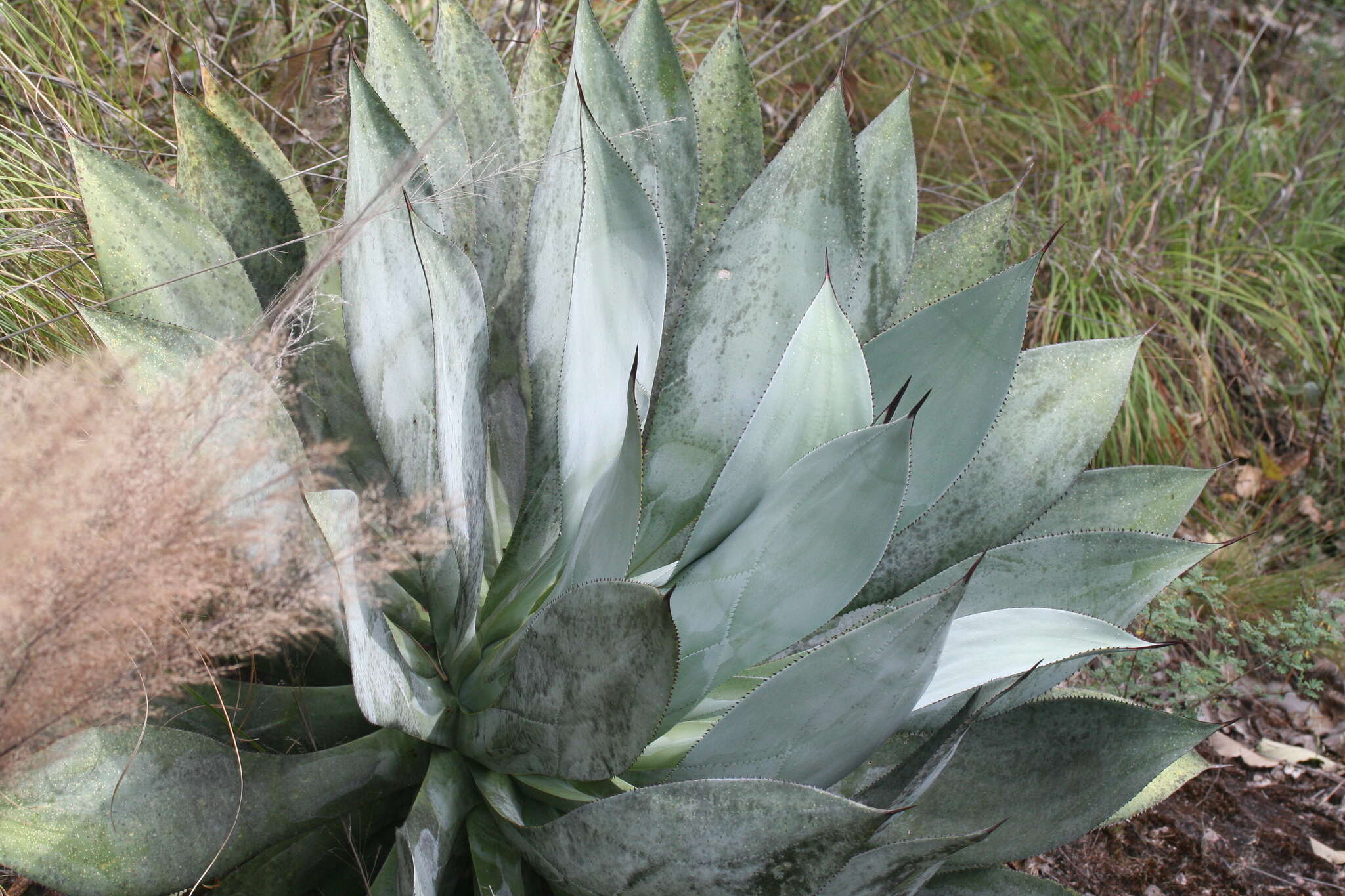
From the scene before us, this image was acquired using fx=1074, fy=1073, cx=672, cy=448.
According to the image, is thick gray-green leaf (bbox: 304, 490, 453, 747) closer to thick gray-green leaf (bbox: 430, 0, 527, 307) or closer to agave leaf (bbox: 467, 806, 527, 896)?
agave leaf (bbox: 467, 806, 527, 896)

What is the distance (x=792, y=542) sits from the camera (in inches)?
41.4

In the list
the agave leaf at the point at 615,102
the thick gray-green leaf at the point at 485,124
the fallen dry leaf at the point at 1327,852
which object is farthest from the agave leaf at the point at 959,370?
the fallen dry leaf at the point at 1327,852

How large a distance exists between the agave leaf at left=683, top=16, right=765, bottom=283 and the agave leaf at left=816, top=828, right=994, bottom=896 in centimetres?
86

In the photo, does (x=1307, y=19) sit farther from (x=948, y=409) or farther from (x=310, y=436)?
(x=310, y=436)

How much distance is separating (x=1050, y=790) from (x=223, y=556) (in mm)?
888

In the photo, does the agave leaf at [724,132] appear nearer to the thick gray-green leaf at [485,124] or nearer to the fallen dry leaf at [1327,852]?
the thick gray-green leaf at [485,124]

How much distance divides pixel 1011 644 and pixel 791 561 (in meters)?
0.23

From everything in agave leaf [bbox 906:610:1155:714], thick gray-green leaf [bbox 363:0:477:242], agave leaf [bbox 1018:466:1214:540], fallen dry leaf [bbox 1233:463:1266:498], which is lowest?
fallen dry leaf [bbox 1233:463:1266:498]

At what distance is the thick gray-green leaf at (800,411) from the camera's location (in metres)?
1.07

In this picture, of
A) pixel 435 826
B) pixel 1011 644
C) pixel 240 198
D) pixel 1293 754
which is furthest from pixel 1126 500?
pixel 1293 754

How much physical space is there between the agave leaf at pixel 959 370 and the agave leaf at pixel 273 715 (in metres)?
0.66

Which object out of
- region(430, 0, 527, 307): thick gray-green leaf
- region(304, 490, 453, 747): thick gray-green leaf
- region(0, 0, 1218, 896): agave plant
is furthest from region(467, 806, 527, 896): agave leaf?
region(430, 0, 527, 307): thick gray-green leaf

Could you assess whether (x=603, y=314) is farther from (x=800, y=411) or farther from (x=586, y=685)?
(x=586, y=685)

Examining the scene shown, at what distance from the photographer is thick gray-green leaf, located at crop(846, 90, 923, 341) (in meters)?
1.39
